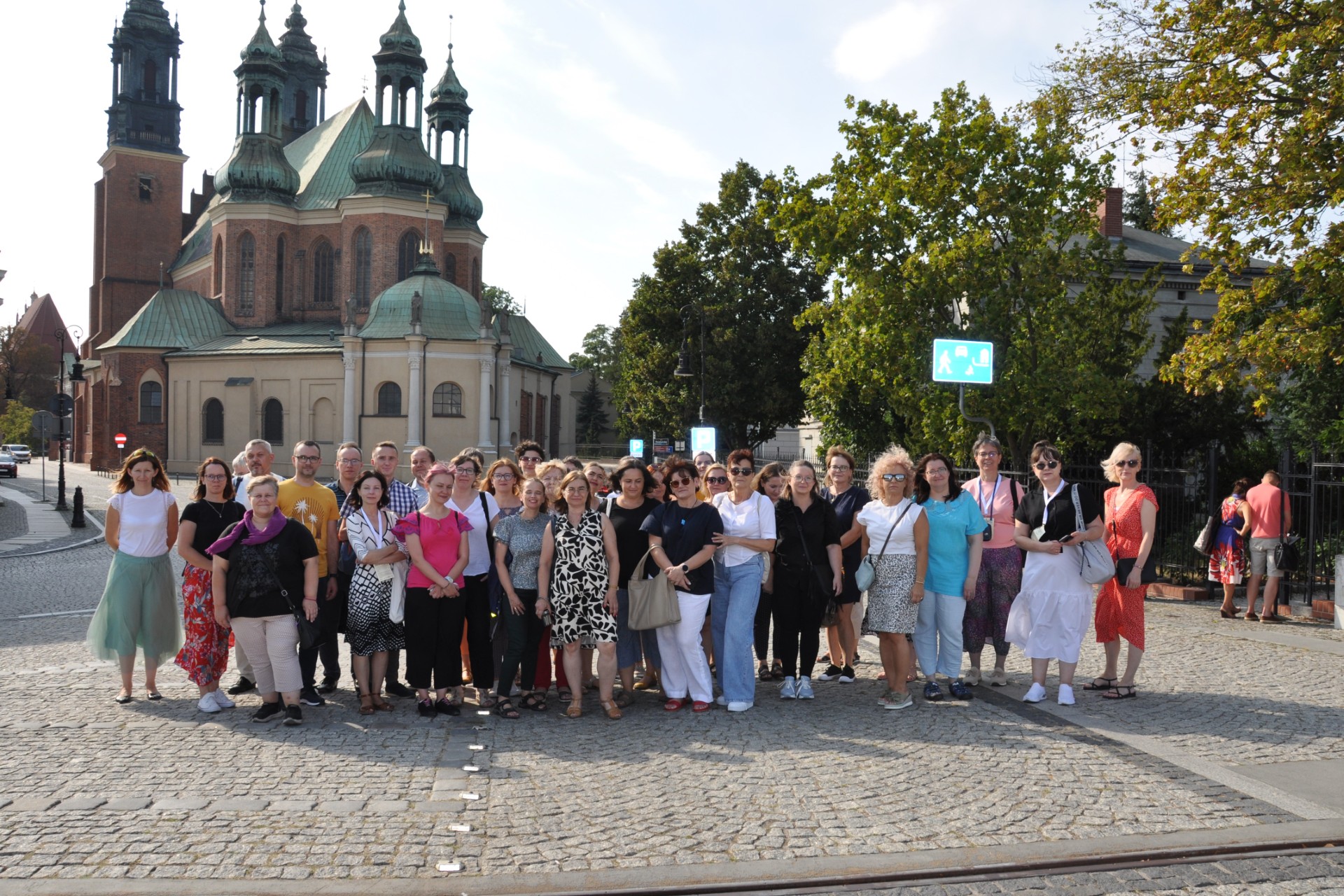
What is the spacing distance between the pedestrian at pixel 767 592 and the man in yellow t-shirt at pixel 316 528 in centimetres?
302

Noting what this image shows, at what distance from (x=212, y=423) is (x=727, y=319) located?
1206 inches

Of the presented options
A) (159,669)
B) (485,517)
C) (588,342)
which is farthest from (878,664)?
(588,342)

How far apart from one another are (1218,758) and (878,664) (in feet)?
11.5

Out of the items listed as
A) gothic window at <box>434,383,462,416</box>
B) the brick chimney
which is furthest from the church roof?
the brick chimney

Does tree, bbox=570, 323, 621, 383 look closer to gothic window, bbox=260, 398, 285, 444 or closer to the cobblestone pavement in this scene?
gothic window, bbox=260, 398, 285, 444

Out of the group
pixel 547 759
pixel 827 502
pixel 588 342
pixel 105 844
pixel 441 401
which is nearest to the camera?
pixel 105 844

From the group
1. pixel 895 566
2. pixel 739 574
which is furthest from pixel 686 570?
pixel 895 566

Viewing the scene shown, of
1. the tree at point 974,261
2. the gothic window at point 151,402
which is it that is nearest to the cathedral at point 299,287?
the gothic window at point 151,402

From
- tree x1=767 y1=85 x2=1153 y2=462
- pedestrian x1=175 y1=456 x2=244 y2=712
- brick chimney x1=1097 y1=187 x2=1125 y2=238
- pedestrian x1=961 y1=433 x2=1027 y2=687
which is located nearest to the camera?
pedestrian x1=175 y1=456 x2=244 y2=712

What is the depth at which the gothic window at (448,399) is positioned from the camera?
172ft

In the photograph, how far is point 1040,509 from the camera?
7902 millimetres

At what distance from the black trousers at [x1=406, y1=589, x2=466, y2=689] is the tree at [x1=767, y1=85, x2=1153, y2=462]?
13.2m

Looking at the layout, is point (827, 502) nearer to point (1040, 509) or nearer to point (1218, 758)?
point (1040, 509)

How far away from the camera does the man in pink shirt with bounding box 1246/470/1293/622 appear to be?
12.5 meters
